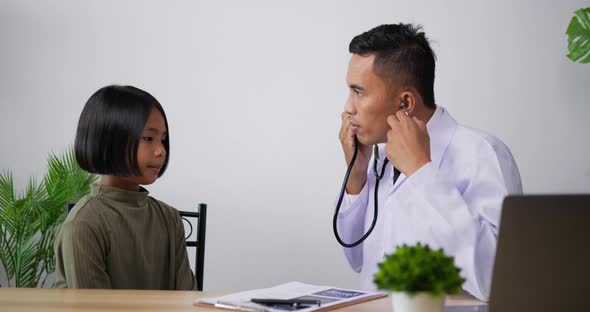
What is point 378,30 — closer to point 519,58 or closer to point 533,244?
point 533,244

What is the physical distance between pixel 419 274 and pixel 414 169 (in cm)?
67

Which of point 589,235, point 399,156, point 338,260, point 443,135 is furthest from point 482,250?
point 338,260

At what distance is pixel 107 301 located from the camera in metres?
1.29

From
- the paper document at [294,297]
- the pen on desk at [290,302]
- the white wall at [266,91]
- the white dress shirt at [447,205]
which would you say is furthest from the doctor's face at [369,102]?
the white wall at [266,91]

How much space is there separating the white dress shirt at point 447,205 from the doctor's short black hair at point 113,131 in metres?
0.68

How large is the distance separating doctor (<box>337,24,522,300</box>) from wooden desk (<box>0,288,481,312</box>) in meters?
0.15

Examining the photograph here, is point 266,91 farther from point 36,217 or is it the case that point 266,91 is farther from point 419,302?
point 419,302

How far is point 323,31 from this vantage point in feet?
10.2

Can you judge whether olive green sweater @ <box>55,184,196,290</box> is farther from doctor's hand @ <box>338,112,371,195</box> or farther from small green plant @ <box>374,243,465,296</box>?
small green plant @ <box>374,243,465,296</box>

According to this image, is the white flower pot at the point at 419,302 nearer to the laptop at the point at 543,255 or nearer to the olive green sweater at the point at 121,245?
the laptop at the point at 543,255

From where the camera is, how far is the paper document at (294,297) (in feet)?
4.05

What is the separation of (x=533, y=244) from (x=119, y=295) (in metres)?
0.91

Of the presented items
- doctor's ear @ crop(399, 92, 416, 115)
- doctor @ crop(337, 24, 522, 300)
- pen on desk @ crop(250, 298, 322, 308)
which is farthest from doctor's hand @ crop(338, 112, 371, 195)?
pen on desk @ crop(250, 298, 322, 308)

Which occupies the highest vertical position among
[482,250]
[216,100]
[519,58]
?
[519,58]
